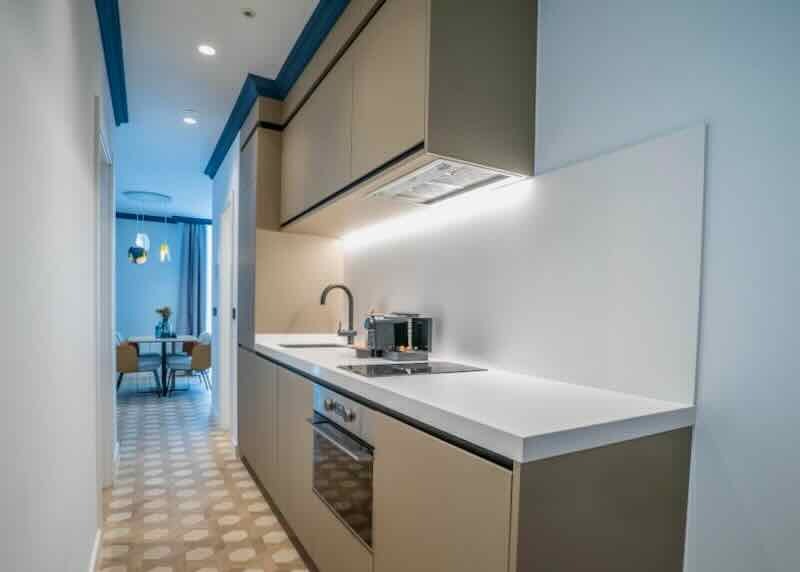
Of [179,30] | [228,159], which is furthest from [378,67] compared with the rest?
[228,159]

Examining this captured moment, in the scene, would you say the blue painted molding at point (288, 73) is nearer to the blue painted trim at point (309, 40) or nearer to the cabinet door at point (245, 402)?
the blue painted trim at point (309, 40)

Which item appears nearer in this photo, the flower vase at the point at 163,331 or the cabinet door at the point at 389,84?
the cabinet door at the point at 389,84

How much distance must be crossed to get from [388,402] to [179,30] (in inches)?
92.3

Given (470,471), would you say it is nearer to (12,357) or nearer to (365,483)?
(365,483)

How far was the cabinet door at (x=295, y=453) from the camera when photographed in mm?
1808

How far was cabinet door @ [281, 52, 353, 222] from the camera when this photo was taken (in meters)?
1.92

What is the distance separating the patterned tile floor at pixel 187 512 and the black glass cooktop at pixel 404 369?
1.03 meters

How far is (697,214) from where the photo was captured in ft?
3.56

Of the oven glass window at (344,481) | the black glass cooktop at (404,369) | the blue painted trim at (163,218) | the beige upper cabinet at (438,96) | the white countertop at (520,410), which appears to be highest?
the blue painted trim at (163,218)

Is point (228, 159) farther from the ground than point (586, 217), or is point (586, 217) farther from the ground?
point (228, 159)

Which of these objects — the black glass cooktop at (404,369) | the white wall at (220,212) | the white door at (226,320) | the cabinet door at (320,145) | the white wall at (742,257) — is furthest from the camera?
the white door at (226,320)

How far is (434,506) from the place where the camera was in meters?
1.01

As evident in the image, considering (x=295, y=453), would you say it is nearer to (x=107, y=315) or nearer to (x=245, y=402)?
(x=245, y=402)

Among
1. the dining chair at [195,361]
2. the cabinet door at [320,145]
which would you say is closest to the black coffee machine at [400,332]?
the cabinet door at [320,145]
